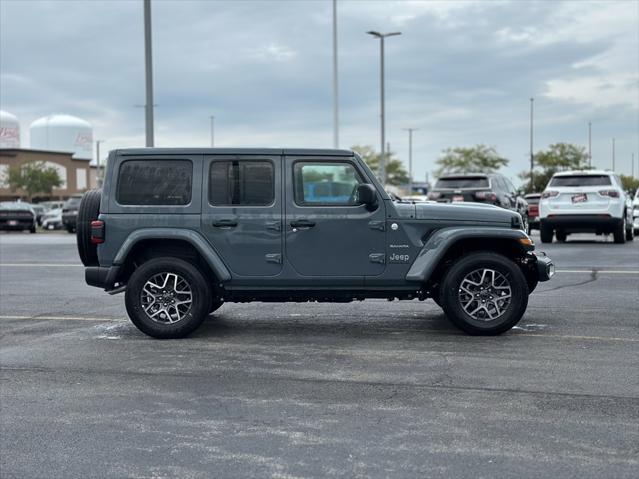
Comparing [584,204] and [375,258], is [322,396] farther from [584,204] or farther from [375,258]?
[584,204]

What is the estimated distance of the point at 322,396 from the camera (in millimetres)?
5996

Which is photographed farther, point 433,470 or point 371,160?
point 371,160

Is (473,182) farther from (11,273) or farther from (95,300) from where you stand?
(95,300)

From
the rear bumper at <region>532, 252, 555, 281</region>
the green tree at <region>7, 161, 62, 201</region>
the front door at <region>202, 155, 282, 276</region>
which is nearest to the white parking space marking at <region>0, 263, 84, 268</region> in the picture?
the front door at <region>202, 155, 282, 276</region>

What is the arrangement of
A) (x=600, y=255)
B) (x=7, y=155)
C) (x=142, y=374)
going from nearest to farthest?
(x=142, y=374), (x=600, y=255), (x=7, y=155)

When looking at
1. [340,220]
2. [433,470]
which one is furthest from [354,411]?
[340,220]

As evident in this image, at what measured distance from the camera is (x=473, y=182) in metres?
23.8

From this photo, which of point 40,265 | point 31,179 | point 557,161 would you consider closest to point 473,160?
point 557,161

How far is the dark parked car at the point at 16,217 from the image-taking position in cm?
3766

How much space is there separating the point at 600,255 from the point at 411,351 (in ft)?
39.1

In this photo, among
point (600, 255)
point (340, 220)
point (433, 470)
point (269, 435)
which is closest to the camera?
point (433, 470)

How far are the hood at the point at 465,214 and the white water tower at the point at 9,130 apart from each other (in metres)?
103

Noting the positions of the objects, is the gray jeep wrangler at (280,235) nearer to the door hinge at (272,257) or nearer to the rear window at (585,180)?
the door hinge at (272,257)

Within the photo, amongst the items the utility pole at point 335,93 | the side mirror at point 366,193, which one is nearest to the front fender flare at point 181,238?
the side mirror at point 366,193
